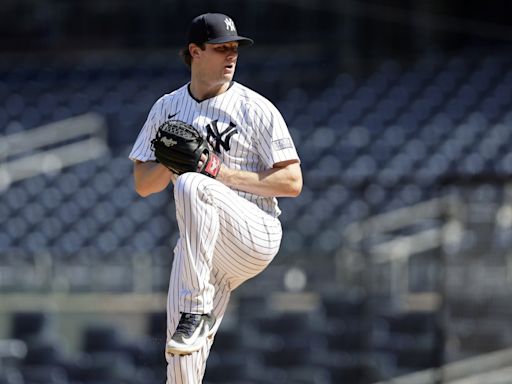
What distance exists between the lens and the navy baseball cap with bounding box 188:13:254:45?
386cm

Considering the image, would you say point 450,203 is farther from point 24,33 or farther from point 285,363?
point 24,33

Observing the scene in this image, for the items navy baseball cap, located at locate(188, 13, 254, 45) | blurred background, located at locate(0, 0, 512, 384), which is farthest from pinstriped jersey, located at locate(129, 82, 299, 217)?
blurred background, located at locate(0, 0, 512, 384)

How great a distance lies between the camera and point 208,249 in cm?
376

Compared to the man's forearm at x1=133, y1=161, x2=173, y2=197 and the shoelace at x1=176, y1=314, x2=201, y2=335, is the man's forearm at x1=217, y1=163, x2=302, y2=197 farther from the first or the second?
the shoelace at x1=176, y1=314, x2=201, y2=335

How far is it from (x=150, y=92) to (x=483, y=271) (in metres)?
8.56

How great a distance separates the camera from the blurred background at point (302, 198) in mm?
7242

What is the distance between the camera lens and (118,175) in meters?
12.5

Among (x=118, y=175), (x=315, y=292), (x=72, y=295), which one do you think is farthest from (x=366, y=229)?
(x=118, y=175)

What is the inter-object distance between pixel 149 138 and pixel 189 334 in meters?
0.82

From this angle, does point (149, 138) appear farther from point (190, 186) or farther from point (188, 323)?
point (188, 323)

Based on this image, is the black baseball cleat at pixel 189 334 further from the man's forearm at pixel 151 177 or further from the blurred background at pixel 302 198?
the blurred background at pixel 302 198

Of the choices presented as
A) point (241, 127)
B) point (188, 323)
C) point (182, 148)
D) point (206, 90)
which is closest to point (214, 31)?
point (206, 90)

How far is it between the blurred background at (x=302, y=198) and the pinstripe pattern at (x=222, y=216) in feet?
9.08

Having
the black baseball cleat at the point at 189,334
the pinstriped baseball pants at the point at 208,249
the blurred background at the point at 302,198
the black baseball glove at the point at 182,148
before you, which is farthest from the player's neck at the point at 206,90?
the blurred background at the point at 302,198
